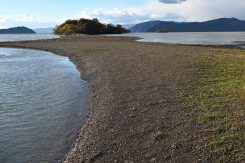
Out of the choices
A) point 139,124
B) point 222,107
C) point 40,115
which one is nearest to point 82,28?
point 40,115

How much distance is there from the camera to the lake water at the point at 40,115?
15797 millimetres

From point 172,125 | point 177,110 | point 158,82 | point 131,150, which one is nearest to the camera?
point 131,150

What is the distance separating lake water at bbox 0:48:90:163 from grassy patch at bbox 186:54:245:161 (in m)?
5.69

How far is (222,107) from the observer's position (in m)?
18.8

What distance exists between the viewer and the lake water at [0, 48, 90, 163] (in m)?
15.8

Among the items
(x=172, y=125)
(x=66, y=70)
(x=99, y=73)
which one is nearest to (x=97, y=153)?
(x=172, y=125)

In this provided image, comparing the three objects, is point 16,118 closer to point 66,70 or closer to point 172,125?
point 172,125

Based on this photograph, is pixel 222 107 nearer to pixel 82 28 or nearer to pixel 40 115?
pixel 40 115

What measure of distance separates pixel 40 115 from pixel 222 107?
9.43m

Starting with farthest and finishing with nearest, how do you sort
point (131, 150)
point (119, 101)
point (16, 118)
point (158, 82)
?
point (158, 82)
point (119, 101)
point (16, 118)
point (131, 150)

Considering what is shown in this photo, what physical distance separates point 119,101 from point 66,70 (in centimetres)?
2103

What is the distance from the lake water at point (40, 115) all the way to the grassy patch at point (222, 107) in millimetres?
5688

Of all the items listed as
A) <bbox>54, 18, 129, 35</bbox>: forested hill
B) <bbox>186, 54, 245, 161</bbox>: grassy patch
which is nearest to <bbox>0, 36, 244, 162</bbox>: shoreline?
<bbox>186, 54, 245, 161</bbox>: grassy patch

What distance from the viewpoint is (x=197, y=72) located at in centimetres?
3080
